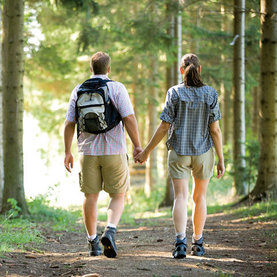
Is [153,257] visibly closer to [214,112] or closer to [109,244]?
[109,244]

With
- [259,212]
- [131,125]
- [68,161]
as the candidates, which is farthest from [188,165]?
[259,212]

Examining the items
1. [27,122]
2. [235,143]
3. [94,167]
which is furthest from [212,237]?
[27,122]

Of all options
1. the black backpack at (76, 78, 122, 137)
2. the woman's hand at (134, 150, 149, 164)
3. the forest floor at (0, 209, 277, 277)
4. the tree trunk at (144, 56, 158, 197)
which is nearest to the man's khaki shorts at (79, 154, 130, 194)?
the woman's hand at (134, 150, 149, 164)

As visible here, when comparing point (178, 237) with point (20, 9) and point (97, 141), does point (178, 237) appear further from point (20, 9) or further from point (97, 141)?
point (20, 9)

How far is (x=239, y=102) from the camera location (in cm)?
1349

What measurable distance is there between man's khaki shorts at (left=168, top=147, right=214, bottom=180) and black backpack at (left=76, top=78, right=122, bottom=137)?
0.77m

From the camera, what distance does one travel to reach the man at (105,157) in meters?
5.18

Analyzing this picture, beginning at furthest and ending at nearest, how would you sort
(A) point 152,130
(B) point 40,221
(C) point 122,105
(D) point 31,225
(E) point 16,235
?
(A) point 152,130, (B) point 40,221, (D) point 31,225, (E) point 16,235, (C) point 122,105

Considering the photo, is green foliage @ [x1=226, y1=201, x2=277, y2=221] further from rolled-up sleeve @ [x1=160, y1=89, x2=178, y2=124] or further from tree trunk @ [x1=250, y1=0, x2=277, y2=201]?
rolled-up sleeve @ [x1=160, y1=89, x2=178, y2=124]

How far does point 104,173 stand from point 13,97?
453 centimetres

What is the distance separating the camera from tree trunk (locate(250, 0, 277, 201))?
31.7ft

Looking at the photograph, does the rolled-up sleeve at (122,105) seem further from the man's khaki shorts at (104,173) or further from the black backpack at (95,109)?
the man's khaki shorts at (104,173)

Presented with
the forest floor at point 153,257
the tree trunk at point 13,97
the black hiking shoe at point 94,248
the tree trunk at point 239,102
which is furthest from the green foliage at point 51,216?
the tree trunk at point 239,102

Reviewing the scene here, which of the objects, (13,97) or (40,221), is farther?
(40,221)
